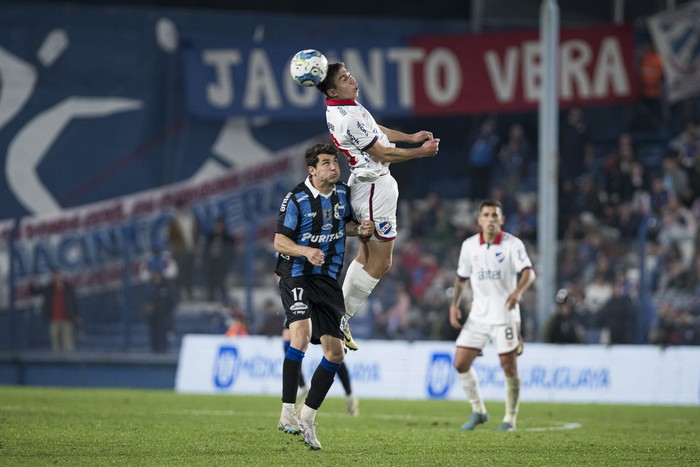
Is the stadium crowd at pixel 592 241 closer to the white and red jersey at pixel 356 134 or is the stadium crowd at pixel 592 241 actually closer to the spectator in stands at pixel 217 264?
the spectator in stands at pixel 217 264

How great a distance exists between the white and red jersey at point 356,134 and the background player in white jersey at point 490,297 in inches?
114

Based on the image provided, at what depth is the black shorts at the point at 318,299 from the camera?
9.80m

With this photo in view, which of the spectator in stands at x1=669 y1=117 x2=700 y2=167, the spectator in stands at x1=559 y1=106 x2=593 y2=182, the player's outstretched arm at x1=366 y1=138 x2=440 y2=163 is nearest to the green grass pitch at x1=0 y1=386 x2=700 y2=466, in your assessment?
the player's outstretched arm at x1=366 y1=138 x2=440 y2=163

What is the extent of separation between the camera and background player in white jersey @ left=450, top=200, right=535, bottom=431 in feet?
42.9

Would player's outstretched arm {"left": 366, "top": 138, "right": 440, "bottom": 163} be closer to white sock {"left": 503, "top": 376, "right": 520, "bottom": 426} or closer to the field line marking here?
white sock {"left": 503, "top": 376, "right": 520, "bottom": 426}

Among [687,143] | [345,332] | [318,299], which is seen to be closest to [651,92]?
[687,143]

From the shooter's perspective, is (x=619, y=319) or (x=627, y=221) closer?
(x=619, y=319)

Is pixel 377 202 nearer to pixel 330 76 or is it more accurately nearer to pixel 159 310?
pixel 330 76

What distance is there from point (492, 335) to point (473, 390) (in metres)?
0.62

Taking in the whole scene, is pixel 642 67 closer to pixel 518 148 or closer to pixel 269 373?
pixel 518 148

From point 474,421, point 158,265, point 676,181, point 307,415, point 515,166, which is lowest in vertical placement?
point 474,421

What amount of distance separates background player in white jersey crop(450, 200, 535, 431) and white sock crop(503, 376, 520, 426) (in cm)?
1

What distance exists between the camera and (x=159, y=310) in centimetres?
2362

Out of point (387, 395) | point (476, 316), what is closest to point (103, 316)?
point (387, 395)
